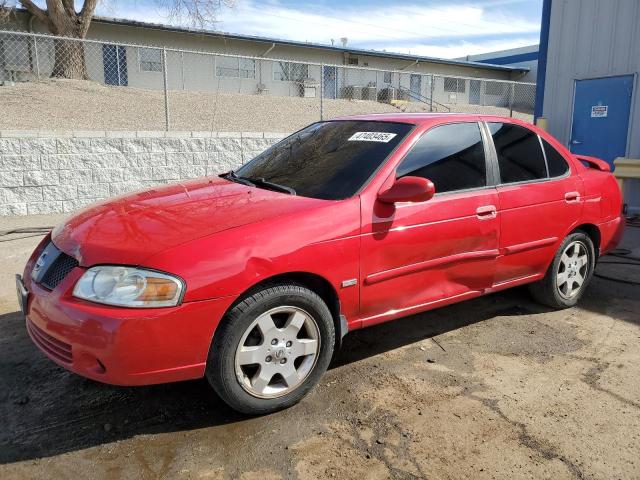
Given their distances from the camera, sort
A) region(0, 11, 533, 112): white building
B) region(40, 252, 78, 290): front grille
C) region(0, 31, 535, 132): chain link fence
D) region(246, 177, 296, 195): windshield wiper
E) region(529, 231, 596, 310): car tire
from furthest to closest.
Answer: region(0, 11, 533, 112): white building
region(0, 31, 535, 132): chain link fence
region(529, 231, 596, 310): car tire
region(246, 177, 296, 195): windshield wiper
region(40, 252, 78, 290): front grille

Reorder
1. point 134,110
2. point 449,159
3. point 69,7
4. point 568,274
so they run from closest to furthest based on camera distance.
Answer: point 449,159
point 568,274
point 134,110
point 69,7

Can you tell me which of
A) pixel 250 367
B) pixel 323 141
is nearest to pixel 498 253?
pixel 323 141

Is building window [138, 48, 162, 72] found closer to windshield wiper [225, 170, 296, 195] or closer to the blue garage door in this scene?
the blue garage door

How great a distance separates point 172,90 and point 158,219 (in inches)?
692

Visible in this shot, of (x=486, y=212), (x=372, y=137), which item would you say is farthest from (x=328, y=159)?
(x=486, y=212)

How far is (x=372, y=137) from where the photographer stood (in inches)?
143

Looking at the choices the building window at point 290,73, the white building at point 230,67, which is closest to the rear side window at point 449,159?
the white building at point 230,67

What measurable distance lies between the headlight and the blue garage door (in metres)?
9.37

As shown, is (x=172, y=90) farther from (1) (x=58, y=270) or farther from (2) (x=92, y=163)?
(1) (x=58, y=270)

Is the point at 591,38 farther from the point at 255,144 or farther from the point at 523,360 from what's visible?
the point at 523,360

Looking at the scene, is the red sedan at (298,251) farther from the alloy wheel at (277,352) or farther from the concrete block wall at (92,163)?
the concrete block wall at (92,163)

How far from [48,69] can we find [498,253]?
17.8m

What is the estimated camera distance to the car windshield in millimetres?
3283

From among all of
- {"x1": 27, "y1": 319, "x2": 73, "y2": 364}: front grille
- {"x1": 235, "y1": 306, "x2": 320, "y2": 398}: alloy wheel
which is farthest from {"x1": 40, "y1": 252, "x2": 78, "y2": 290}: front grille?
{"x1": 235, "y1": 306, "x2": 320, "y2": 398}: alloy wheel
